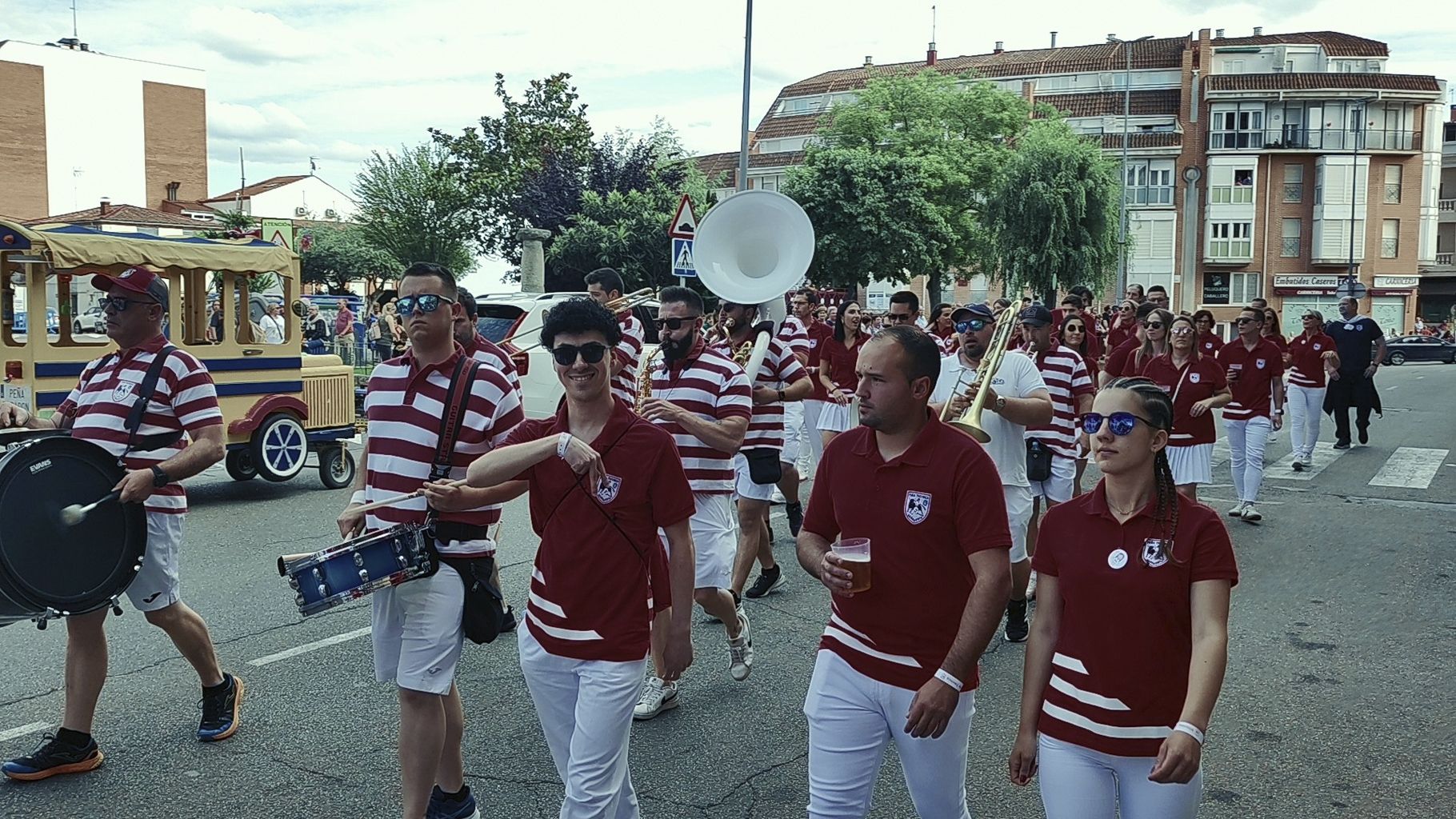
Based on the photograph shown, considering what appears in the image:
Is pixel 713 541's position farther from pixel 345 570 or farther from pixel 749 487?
pixel 345 570

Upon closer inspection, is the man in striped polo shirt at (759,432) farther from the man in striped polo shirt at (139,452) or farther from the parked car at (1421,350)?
the parked car at (1421,350)

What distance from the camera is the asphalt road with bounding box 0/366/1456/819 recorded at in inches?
176

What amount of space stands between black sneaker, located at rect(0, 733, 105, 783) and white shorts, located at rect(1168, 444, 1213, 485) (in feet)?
22.5

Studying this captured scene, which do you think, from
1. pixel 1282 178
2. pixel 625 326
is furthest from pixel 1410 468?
pixel 1282 178

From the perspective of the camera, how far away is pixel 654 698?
534 centimetres

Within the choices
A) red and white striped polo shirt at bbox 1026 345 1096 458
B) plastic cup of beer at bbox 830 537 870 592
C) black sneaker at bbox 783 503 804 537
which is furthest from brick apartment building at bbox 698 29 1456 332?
plastic cup of beer at bbox 830 537 870 592

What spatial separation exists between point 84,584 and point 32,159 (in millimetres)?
66615

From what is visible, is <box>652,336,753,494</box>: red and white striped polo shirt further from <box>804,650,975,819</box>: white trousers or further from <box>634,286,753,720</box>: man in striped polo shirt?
<box>804,650,975,819</box>: white trousers

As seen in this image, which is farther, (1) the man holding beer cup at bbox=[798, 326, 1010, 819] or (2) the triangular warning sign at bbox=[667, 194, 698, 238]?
(2) the triangular warning sign at bbox=[667, 194, 698, 238]

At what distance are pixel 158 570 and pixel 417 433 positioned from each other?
5.05ft

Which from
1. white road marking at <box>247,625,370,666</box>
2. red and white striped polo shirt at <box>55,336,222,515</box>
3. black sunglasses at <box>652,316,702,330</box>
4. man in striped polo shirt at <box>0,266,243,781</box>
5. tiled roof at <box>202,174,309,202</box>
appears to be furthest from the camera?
tiled roof at <box>202,174,309,202</box>

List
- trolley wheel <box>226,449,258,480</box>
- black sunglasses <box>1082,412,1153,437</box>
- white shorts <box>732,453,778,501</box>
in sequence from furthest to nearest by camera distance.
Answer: trolley wheel <box>226,449,258,480</box>
white shorts <box>732,453,778,501</box>
black sunglasses <box>1082,412,1153,437</box>

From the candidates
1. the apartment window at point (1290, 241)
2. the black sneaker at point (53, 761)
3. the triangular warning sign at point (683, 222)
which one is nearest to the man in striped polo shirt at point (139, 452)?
the black sneaker at point (53, 761)

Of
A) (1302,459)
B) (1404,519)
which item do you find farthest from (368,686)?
(1302,459)
